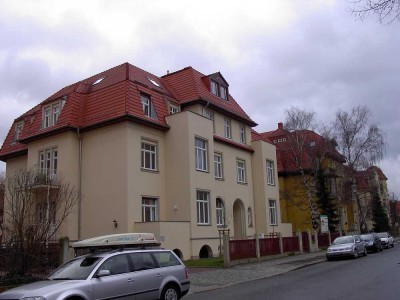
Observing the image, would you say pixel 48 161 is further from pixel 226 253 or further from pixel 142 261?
pixel 142 261

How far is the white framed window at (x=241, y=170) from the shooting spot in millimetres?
34500

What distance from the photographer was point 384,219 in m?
69.4

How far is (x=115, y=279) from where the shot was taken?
9641 mm

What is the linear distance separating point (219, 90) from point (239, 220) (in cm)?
995

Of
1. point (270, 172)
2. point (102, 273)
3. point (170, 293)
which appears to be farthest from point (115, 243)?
point (270, 172)

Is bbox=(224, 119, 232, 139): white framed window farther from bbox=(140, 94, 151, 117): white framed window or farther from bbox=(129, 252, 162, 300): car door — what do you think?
bbox=(129, 252, 162, 300): car door

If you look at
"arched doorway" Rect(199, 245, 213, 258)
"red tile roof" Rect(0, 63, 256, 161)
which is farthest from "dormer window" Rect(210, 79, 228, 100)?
"arched doorway" Rect(199, 245, 213, 258)

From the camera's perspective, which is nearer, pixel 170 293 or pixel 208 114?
pixel 170 293

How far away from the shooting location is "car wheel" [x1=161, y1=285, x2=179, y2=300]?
1059 cm

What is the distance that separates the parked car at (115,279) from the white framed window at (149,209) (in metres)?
14.8

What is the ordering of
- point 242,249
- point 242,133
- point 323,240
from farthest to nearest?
point 323,240 < point 242,133 < point 242,249

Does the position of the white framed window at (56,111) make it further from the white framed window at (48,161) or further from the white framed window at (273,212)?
the white framed window at (273,212)

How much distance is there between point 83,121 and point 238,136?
1250 cm

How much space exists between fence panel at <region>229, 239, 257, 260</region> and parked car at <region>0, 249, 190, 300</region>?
37.3 feet
